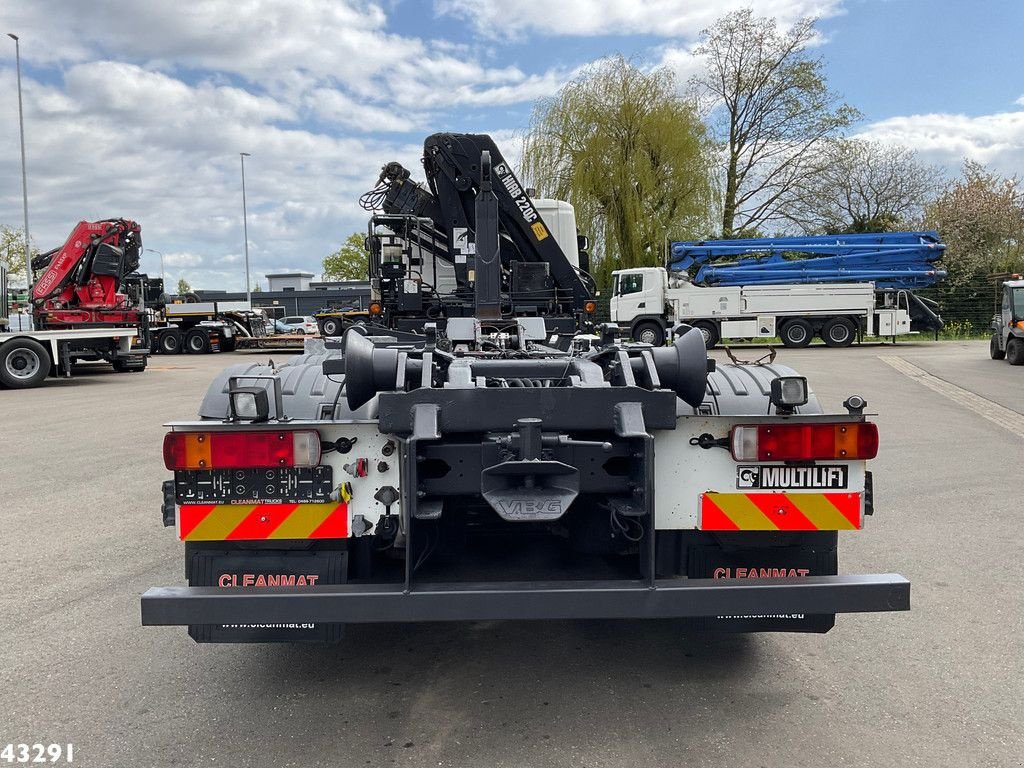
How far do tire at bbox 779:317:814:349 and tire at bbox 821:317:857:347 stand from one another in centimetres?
55

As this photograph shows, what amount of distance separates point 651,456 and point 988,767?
143cm

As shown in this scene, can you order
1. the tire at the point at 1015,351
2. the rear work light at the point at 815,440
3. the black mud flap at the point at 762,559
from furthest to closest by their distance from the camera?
1. the tire at the point at 1015,351
2. the black mud flap at the point at 762,559
3. the rear work light at the point at 815,440

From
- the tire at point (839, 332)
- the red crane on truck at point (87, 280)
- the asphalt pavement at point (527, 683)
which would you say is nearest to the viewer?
the asphalt pavement at point (527, 683)

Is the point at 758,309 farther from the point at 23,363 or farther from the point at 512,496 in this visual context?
the point at 512,496

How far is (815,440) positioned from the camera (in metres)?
2.94

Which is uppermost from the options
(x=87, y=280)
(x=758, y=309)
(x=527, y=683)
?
(x=87, y=280)

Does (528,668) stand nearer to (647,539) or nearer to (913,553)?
(647,539)

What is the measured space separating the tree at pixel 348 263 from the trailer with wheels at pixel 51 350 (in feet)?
180

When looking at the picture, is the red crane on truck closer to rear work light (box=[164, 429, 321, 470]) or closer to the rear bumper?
rear work light (box=[164, 429, 321, 470])

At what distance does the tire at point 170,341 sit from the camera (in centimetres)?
2989

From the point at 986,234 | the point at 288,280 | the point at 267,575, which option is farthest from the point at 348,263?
the point at 267,575

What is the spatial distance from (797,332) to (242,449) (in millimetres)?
26376

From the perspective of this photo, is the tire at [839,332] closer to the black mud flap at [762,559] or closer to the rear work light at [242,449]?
the black mud flap at [762,559]

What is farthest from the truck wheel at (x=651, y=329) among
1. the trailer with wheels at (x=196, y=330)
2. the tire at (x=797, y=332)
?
the trailer with wheels at (x=196, y=330)
